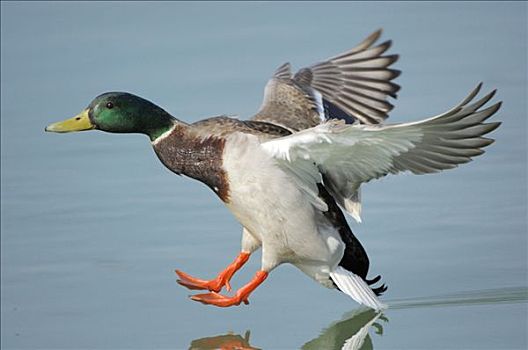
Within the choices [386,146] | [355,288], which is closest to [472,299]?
[355,288]

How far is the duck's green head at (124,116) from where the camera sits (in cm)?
588

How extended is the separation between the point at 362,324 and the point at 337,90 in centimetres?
163

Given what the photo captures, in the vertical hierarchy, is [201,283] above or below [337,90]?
below

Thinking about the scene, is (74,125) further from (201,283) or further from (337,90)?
(337,90)

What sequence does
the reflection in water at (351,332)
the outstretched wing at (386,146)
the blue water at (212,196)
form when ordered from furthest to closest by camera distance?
the blue water at (212,196), the reflection in water at (351,332), the outstretched wing at (386,146)

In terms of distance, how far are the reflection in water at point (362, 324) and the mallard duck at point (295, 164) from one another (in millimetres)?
102

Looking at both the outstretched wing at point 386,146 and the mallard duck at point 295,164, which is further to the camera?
the mallard duck at point 295,164

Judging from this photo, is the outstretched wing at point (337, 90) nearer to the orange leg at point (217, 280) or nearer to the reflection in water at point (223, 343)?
the orange leg at point (217, 280)

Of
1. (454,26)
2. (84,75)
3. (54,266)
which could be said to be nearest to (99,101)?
(54,266)

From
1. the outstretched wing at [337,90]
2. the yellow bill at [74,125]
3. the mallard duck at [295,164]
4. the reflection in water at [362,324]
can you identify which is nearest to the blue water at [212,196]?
the reflection in water at [362,324]

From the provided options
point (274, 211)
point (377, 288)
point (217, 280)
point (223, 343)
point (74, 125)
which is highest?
point (74, 125)

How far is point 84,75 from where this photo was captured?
29.6ft

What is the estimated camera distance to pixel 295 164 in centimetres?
557

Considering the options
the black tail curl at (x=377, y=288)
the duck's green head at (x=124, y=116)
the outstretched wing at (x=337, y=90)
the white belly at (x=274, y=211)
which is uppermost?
the outstretched wing at (x=337, y=90)
